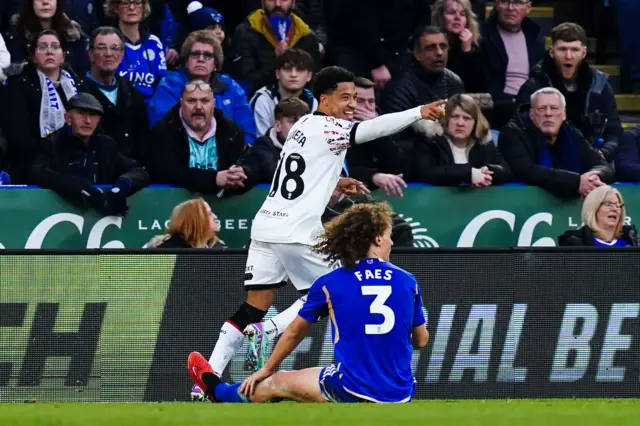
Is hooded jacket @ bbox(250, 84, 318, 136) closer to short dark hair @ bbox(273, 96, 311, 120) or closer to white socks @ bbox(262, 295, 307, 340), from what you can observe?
short dark hair @ bbox(273, 96, 311, 120)

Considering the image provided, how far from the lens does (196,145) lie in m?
11.1

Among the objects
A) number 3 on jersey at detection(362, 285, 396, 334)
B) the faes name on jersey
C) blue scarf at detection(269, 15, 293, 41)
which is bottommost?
number 3 on jersey at detection(362, 285, 396, 334)

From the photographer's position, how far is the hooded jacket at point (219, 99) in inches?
459

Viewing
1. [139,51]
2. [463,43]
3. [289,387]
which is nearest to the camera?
[289,387]

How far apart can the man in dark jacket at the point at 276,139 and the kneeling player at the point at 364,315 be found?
3.68 metres

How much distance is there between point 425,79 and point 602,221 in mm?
2379

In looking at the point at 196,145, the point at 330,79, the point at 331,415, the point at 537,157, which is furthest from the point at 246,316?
the point at 537,157

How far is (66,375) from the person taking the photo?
9484 mm

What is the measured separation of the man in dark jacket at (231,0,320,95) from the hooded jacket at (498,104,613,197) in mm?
1850

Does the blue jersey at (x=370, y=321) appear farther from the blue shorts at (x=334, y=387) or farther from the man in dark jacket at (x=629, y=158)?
the man in dark jacket at (x=629, y=158)

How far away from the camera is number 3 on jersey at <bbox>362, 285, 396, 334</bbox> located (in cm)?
717

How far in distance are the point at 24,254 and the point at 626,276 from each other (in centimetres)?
402

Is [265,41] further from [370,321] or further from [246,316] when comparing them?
[370,321]

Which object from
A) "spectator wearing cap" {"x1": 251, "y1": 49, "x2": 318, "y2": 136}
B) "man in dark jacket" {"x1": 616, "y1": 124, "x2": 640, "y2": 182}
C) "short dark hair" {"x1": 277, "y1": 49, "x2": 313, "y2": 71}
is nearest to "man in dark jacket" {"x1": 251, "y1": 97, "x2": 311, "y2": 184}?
"spectator wearing cap" {"x1": 251, "y1": 49, "x2": 318, "y2": 136}
